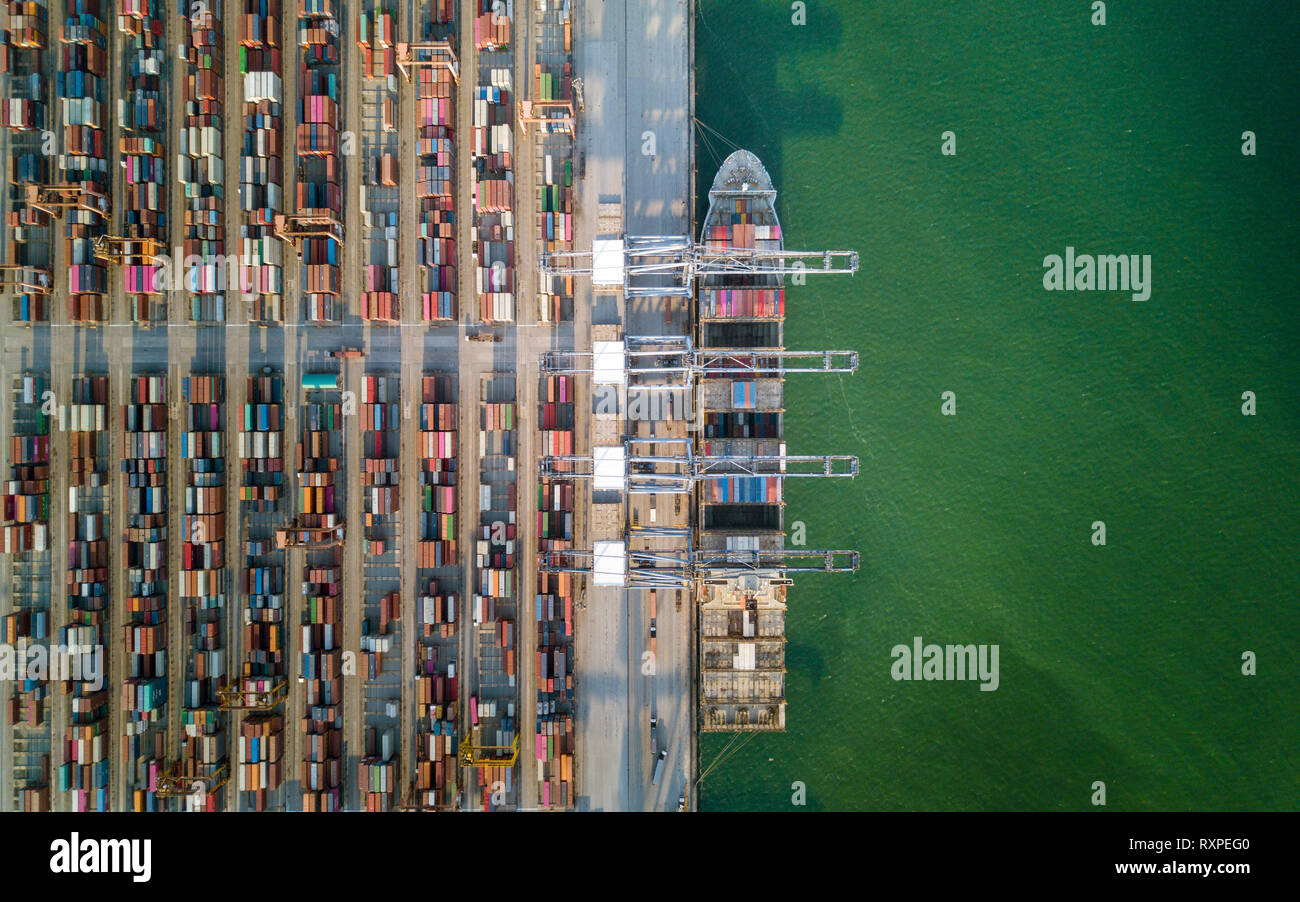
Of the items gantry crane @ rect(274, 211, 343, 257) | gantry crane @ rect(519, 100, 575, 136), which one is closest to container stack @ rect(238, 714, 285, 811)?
gantry crane @ rect(274, 211, 343, 257)

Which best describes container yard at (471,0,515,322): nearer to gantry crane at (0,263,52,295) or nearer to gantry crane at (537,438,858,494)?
gantry crane at (537,438,858,494)

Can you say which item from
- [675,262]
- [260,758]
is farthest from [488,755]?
[675,262]

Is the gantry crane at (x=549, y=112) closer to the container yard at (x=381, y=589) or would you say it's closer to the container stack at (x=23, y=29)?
the container yard at (x=381, y=589)

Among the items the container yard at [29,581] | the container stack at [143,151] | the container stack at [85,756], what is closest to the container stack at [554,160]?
the container stack at [143,151]

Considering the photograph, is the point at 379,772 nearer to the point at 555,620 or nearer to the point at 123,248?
the point at 555,620

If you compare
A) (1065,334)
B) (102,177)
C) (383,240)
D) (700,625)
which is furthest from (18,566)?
(1065,334)

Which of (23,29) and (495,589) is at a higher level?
(23,29)
